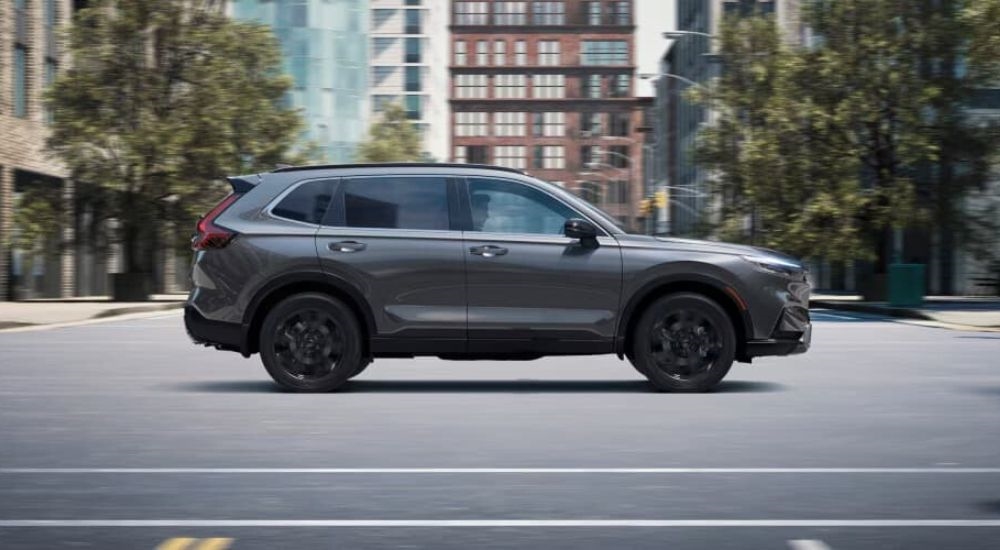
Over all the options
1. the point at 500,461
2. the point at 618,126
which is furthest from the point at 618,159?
the point at 500,461

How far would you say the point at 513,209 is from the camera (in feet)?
42.7

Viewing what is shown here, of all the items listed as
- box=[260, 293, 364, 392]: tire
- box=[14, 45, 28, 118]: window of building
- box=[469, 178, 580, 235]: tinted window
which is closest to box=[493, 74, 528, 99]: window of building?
box=[14, 45, 28, 118]: window of building

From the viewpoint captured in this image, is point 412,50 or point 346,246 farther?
point 412,50

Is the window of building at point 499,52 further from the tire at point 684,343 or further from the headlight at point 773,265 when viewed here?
the tire at point 684,343

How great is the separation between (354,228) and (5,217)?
33.1 m

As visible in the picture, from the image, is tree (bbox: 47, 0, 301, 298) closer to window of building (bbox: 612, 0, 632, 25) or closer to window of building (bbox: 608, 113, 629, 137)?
window of building (bbox: 608, 113, 629, 137)

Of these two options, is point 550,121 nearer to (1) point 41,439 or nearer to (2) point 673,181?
(2) point 673,181

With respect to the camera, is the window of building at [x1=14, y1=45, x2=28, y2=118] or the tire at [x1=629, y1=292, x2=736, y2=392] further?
the window of building at [x1=14, y1=45, x2=28, y2=118]

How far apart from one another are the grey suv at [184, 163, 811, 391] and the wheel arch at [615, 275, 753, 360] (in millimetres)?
13

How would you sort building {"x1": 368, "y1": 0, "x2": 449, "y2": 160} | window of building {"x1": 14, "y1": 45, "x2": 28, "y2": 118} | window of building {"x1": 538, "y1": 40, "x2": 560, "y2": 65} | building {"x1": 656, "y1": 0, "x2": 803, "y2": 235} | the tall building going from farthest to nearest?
1. window of building {"x1": 538, "y1": 40, "x2": 560, "y2": 65}
2. building {"x1": 368, "y1": 0, "x2": 449, "y2": 160}
3. the tall building
4. building {"x1": 656, "y1": 0, "x2": 803, "y2": 235}
5. window of building {"x1": 14, "y1": 45, "x2": 28, "y2": 118}

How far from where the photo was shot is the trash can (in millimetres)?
35375

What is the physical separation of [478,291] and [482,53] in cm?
16769

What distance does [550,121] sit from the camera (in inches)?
7008

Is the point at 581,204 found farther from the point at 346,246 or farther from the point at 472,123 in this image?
the point at 472,123
